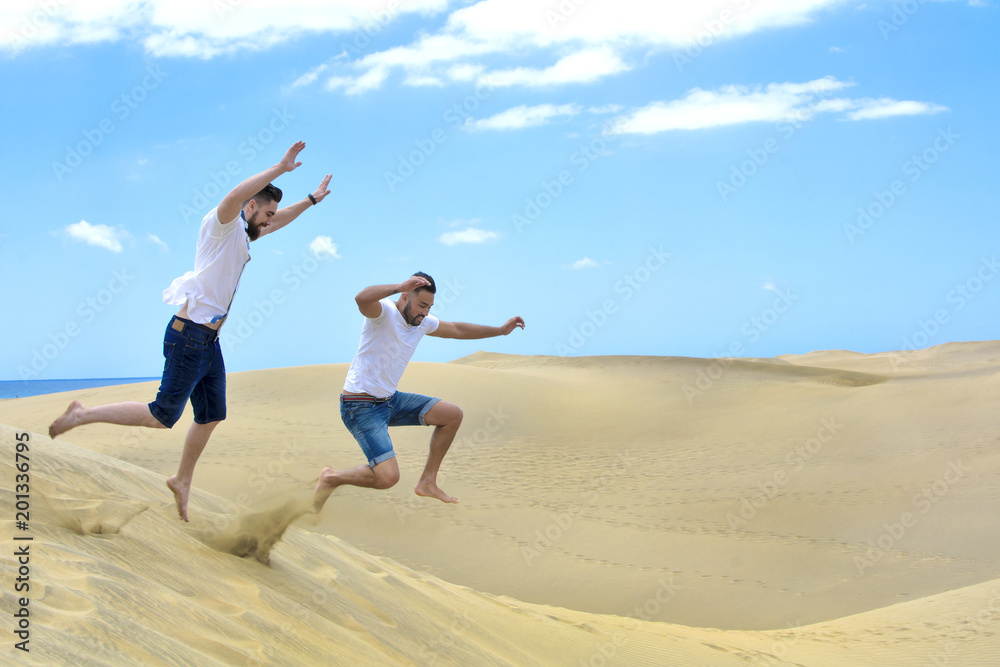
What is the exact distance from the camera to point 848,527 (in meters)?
8.80

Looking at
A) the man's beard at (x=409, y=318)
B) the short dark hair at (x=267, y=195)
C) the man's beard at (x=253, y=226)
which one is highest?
the short dark hair at (x=267, y=195)

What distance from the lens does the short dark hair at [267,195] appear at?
377cm

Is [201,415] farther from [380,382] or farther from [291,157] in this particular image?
[291,157]

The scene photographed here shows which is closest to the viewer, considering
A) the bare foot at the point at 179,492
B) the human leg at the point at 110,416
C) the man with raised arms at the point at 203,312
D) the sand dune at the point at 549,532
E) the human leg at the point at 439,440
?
the sand dune at the point at 549,532

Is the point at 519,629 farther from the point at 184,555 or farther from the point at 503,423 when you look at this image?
the point at 503,423

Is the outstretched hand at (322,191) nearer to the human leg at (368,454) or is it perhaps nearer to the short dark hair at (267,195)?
the short dark hair at (267,195)

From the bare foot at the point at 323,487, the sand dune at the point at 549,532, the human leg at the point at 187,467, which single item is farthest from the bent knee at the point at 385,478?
the human leg at the point at 187,467

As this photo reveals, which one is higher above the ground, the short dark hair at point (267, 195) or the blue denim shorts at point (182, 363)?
the short dark hair at point (267, 195)

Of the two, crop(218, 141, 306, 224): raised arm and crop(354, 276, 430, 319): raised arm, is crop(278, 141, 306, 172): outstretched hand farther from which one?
crop(354, 276, 430, 319): raised arm

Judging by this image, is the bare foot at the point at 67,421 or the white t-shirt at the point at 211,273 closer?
the white t-shirt at the point at 211,273

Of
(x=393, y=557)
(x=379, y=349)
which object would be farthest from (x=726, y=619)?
(x=379, y=349)

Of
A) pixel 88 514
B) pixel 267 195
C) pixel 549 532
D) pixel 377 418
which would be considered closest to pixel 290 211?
pixel 267 195

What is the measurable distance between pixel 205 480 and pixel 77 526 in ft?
25.3

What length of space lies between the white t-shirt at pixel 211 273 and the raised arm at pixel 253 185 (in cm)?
6
